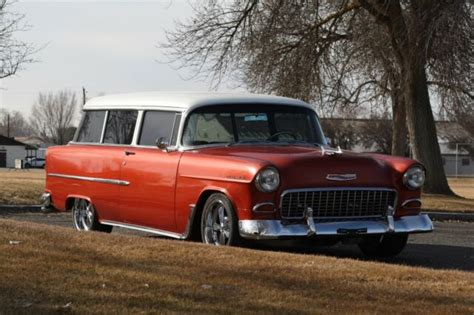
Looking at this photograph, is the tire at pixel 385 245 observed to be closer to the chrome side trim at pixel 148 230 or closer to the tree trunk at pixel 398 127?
the chrome side trim at pixel 148 230

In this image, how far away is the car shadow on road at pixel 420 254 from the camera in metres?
9.05

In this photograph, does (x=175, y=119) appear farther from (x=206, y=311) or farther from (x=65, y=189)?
(x=206, y=311)

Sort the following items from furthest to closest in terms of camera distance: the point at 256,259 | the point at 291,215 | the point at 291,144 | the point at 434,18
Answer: the point at 434,18
the point at 291,144
the point at 291,215
the point at 256,259

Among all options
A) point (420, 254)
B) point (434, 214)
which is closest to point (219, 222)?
point (420, 254)

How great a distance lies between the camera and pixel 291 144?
9461 mm

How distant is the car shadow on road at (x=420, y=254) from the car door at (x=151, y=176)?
3.76ft

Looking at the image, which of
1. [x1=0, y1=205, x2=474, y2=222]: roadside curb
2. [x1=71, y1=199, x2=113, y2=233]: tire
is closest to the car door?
[x1=71, y1=199, x2=113, y2=233]: tire

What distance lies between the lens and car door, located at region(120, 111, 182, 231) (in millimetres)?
9297

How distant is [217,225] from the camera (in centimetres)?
878

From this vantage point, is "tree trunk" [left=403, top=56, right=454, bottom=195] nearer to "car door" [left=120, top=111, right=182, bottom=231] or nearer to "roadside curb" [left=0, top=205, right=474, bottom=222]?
"roadside curb" [left=0, top=205, right=474, bottom=222]

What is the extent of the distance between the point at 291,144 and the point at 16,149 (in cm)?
10335

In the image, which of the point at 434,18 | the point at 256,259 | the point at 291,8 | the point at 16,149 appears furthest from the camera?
the point at 16,149

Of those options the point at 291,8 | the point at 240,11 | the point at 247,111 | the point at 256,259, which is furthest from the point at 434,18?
the point at 256,259

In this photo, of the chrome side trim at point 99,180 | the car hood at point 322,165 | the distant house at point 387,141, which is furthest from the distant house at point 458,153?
the car hood at point 322,165
